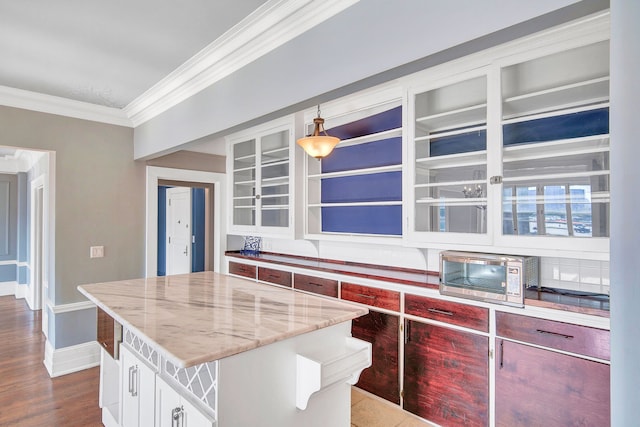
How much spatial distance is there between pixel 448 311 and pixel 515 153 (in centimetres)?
109

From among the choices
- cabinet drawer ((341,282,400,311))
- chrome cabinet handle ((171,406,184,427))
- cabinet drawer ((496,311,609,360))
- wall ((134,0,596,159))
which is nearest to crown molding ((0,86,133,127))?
wall ((134,0,596,159))

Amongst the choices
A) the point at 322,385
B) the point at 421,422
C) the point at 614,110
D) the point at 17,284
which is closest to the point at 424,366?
the point at 421,422

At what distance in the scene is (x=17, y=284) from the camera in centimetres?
619

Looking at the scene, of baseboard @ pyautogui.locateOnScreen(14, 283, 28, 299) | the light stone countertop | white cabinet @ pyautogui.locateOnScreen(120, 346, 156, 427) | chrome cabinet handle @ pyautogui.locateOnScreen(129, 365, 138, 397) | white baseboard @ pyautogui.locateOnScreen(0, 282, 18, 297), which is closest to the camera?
the light stone countertop

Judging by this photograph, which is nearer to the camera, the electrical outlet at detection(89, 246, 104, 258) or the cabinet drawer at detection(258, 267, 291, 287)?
the cabinet drawer at detection(258, 267, 291, 287)

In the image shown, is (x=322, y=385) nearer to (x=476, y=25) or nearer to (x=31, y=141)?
(x=476, y=25)

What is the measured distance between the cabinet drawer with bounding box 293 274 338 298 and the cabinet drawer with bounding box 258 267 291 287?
113 millimetres

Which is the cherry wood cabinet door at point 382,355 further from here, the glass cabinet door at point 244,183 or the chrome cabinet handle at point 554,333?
the glass cabinet door at point 244,183

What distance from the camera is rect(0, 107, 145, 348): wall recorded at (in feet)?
10.8

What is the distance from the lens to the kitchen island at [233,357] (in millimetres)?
1285

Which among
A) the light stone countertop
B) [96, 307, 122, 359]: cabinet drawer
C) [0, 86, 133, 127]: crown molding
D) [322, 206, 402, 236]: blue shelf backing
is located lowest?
[96, 307, 122, 359]: cabinet drawer

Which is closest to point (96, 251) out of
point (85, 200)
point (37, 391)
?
point (85, 200)

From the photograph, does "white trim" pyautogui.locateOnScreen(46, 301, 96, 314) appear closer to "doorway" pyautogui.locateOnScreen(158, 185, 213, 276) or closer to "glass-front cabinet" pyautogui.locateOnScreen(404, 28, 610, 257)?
"doorway" pyautogui.locateOnScreen(158, 185, 213, 276)

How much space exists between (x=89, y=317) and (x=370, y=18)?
383cm
